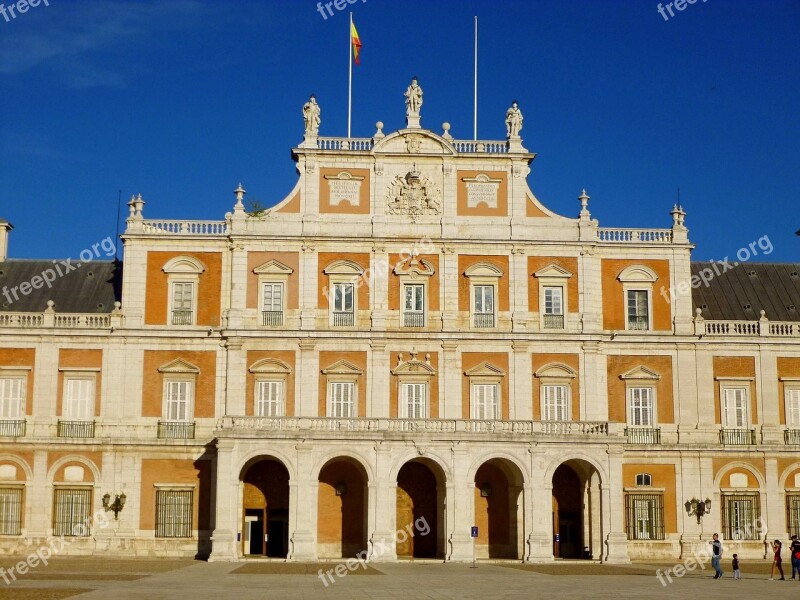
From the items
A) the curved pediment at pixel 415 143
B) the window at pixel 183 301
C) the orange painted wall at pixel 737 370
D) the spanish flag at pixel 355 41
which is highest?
the spanish flag at pixel 355 41

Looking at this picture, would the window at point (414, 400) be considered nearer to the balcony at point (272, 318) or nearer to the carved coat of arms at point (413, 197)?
the balcony at point (272, 318)

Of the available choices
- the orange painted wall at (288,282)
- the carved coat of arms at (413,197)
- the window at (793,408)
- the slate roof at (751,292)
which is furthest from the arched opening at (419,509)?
the window at (793,408)

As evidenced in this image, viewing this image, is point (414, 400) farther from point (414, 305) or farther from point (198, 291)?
point (198, 291)

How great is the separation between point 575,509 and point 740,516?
799cm

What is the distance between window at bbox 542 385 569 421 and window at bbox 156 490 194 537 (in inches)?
677

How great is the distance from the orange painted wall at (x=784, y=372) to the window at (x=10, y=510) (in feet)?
120

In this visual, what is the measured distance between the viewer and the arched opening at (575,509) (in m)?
52.8

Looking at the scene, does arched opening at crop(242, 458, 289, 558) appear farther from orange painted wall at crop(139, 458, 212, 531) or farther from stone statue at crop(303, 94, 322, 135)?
stone statue at crop(303, 94, 322, 135)

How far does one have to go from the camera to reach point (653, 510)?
53.9m

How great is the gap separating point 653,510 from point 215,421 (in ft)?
69.6

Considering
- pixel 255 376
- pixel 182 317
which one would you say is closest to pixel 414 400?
pixel 255 376

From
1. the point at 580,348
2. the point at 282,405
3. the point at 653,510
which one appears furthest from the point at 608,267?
the point at 282,405

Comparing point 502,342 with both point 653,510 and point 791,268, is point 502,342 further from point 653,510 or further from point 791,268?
point 791,268

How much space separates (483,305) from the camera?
54594 mm
